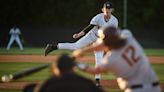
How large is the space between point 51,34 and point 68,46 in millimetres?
32767

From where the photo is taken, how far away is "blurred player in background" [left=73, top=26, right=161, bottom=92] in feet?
25.5

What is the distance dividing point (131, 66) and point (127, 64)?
0.23 feet

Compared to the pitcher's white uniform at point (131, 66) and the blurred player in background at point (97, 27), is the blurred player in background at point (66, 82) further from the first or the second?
the blurred player in background at point (97, 27)

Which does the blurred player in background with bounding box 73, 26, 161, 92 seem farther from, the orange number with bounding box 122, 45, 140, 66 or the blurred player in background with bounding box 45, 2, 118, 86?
the blurred player in background with bounding box 45, 2, 118, 86

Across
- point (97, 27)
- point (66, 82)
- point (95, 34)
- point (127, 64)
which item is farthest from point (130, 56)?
point (95, 34)

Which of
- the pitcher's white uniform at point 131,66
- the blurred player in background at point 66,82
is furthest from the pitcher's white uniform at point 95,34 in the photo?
the blurred player in background at point 66,82

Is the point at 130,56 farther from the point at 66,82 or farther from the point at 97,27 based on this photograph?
the point at 97,27

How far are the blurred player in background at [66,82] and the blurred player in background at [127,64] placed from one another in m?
0.95

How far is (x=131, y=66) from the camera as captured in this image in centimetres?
779

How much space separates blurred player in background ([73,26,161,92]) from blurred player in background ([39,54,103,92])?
95cm

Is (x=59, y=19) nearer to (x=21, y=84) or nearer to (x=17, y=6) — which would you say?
(x=17, y=6)

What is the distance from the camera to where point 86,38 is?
1420 centimetres

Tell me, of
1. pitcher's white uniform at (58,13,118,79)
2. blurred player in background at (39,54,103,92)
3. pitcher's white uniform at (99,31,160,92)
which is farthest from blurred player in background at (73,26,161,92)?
pitcher's white uniform at (58,13,118,79)

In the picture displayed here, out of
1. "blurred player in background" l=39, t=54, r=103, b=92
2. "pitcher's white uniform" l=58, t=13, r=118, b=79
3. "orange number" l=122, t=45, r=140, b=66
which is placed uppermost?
"pitcher's white uniform" l=58, t=13, r=118, b=79
